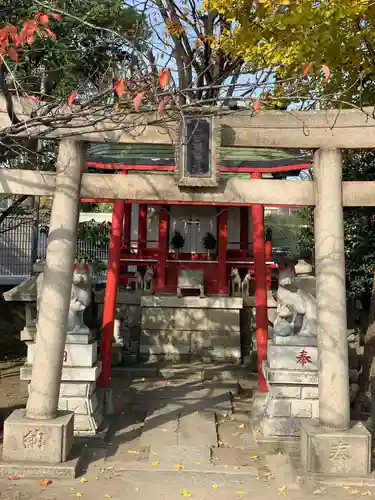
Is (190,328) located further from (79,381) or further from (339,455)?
(339,455)

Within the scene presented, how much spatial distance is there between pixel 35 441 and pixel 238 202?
337cm

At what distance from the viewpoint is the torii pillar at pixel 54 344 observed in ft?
17.6

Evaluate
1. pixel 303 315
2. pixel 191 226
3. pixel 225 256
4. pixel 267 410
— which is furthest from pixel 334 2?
pixel 191 226

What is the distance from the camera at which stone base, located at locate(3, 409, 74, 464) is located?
5.36 meters

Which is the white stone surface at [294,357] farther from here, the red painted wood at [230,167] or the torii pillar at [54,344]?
the red painted wood at [230,167]

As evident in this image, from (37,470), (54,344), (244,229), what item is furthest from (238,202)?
(244,229)

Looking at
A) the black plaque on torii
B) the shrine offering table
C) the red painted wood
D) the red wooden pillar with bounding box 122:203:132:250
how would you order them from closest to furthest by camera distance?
1. the black plaque on torii
2. the red painted wood
3. the shrine offering table
4. the red wooden pillar with bounding box 122:203:132:250

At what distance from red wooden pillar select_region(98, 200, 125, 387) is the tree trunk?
3843 millimetres

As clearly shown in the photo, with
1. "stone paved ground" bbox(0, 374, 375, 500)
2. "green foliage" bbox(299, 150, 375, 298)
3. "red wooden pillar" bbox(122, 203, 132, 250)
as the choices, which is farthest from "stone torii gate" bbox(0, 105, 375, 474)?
"red wooden pillar" bbox(122, 203, 132, 250)

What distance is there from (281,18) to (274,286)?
8.73m

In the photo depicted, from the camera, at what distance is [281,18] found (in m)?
6.82

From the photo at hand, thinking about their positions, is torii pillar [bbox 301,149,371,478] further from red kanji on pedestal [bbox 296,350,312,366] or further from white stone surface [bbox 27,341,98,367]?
white stone surface [bbox 27,341,98,367]

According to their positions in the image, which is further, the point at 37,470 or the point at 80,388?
the point at 80,388

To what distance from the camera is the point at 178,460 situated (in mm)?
6156
